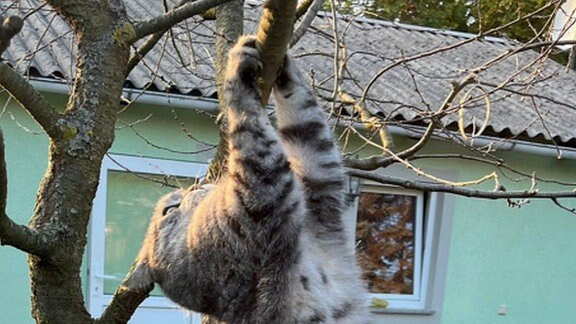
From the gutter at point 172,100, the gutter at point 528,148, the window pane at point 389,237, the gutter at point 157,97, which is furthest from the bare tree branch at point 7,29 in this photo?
the window pane at point 389,237

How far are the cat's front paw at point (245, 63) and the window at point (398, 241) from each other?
4.48 metres

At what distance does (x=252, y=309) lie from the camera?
77.3 inches

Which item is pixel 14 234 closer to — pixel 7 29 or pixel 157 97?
pixel 7 29

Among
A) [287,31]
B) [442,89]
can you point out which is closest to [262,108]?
[287,31]

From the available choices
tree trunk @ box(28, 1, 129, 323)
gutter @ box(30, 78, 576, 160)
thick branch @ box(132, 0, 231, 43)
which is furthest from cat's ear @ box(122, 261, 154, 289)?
gutter @ box(30, 78, 576, 160)

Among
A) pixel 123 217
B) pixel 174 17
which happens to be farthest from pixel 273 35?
pixel 123 217

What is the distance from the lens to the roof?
170 inches

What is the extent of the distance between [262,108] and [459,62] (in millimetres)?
6457

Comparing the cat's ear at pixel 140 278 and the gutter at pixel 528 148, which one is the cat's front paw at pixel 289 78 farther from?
the gutter at pixel 528 148

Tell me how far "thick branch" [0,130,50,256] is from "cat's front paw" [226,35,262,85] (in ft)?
Result: 1.81

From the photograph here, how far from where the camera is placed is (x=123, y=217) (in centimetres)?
533

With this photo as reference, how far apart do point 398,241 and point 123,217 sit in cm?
228

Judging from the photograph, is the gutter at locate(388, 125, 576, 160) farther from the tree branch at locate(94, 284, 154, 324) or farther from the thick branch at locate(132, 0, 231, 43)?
the thick branch at locate(132, 0, 231, 43)

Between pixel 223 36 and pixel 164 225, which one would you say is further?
pixel 223 36
